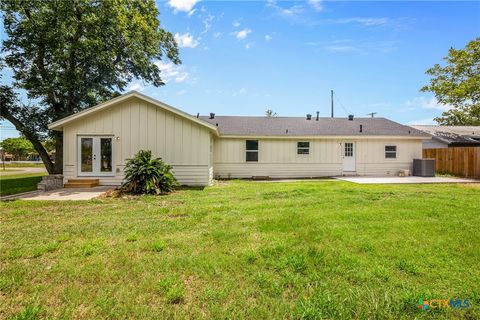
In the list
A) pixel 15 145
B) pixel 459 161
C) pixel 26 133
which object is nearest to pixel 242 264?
pixel 26 133

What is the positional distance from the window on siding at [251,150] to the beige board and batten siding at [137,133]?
433 cm

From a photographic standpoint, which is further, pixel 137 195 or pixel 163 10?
pixel 163 10

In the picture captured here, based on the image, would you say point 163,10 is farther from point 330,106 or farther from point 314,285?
point 330,106

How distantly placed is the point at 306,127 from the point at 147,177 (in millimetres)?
11002

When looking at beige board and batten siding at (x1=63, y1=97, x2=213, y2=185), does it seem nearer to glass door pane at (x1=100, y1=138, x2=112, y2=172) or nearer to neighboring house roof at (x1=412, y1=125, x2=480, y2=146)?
glass door pane at (x1=100, y1=138, x2=112, y2=172)

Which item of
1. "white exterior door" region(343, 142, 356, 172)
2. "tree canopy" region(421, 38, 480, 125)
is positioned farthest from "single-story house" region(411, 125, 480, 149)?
"white exterior door" region(343, 142, 356, 172)

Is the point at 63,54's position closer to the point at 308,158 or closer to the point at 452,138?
the point at 308,158

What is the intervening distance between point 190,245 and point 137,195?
5.52m

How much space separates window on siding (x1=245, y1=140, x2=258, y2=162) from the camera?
→ 1505 centimetres

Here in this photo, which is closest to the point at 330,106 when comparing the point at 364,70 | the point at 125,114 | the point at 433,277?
the point at 364,70

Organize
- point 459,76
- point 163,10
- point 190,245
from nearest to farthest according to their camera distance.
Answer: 1. point 190,245
2. point 163,10
3. point 459,76

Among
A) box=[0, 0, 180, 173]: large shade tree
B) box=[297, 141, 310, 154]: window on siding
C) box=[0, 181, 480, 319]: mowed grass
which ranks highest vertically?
box=[0, 0, 180, 173]: large shade tree

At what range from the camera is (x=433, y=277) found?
2873 mm

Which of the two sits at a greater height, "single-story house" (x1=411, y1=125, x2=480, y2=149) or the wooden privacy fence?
"single-story house" (x1=411, y1=125, x2=480, y2=149)
